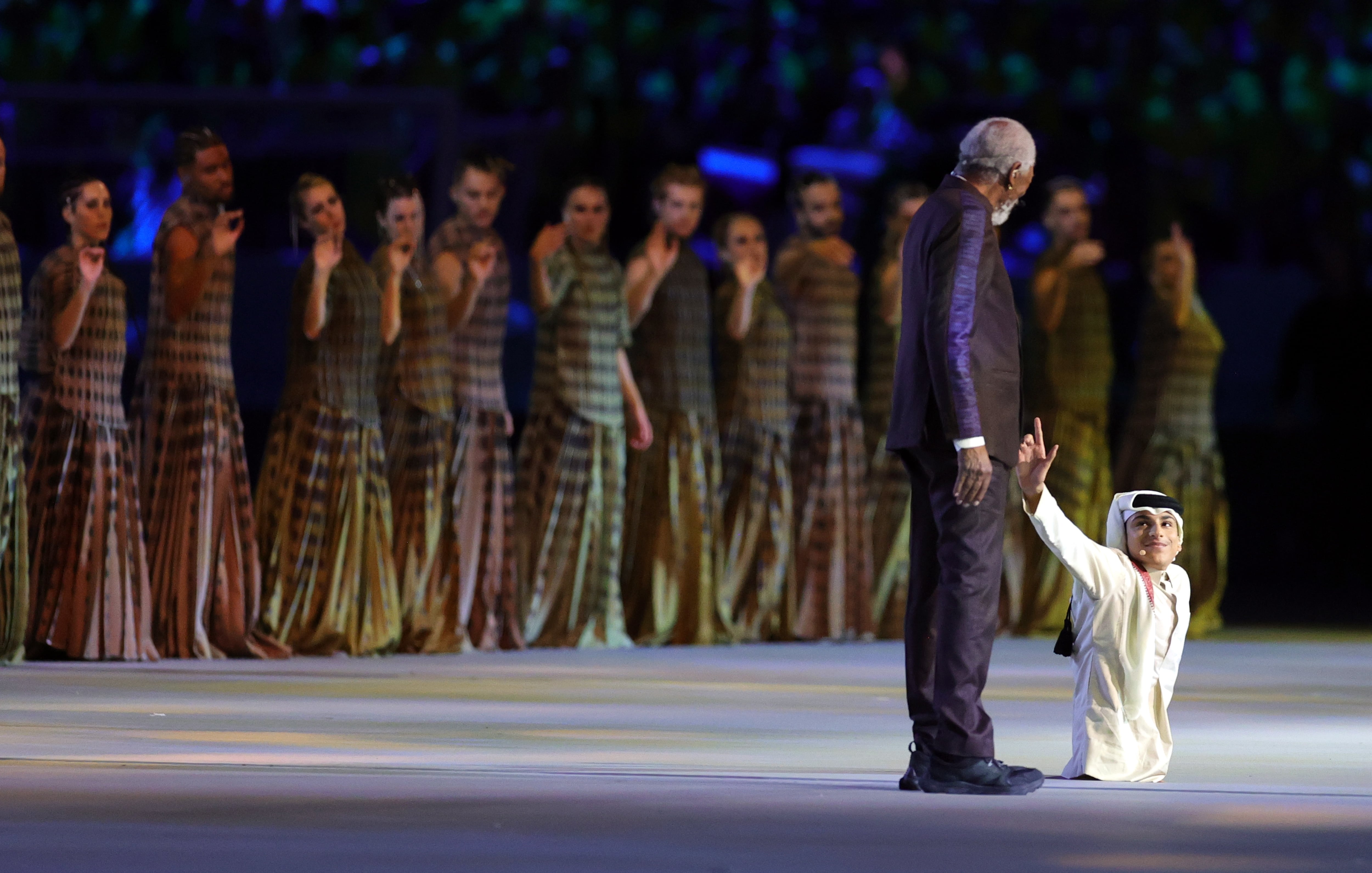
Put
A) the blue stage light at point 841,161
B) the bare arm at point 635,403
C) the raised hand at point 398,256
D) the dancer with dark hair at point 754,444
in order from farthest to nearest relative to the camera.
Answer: the blue stage light at point 841,161 → the dancer with dark hair at point 754,444 → the bare arm at point 635,403 → the raised hand at point 398,256

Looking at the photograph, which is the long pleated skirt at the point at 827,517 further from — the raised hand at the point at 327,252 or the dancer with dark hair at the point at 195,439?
the dancer with dark hair at the point at 195,439

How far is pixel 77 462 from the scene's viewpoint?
27.3ft

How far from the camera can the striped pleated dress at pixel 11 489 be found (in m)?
8.11

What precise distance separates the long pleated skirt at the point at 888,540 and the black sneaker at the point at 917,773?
4768mm

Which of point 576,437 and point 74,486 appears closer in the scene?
point 74,486

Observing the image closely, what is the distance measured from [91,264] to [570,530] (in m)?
1.91

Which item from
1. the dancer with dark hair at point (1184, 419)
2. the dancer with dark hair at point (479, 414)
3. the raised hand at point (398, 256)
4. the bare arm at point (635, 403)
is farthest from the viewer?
the dancer with dark hair at point (1184, 419)

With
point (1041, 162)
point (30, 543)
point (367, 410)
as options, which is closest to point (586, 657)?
point (367, 410)

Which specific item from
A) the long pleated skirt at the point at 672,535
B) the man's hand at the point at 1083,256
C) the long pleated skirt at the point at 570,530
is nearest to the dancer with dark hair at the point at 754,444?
the long pleated skirt at the point at 672,535

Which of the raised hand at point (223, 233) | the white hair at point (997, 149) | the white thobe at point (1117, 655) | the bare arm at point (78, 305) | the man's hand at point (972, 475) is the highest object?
the raised hand at point (223, 233)

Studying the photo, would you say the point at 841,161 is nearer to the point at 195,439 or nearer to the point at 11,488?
the point at 195,439

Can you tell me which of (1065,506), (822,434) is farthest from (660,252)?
(1065,506)

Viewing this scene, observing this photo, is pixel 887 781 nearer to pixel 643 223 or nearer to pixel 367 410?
pixel 367 410

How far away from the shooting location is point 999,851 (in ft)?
14.3
